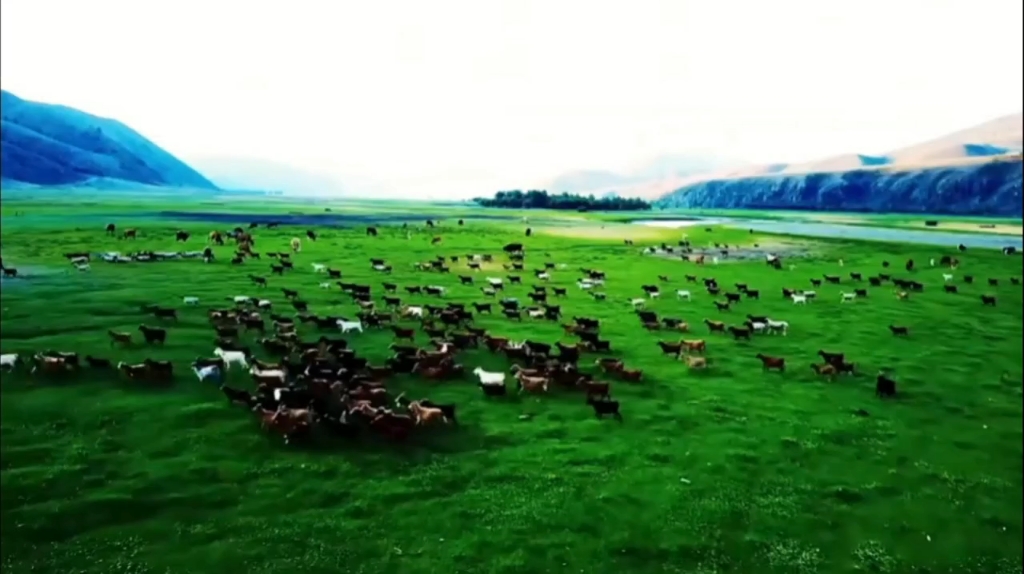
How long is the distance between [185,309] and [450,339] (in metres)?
11.8

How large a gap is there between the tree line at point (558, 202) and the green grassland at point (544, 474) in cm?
13306

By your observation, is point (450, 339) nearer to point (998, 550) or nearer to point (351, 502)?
point (351, 502)

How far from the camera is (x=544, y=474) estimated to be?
15.3 meters

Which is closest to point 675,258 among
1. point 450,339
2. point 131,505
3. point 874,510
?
point 450,339

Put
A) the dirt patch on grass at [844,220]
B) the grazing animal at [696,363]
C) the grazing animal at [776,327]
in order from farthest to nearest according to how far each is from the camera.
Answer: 1. the dirt patch on grass at [844,220]
2. the grazing animal at [776,327]
3. the grazing animal at [696,363]

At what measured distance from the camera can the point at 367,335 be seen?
26828 mm

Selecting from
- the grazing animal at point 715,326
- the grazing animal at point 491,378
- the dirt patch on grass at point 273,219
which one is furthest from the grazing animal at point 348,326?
the dirt patch on grass at point 273,219

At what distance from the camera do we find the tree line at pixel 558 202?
522 feet

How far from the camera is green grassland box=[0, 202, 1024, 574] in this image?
12.4 metres

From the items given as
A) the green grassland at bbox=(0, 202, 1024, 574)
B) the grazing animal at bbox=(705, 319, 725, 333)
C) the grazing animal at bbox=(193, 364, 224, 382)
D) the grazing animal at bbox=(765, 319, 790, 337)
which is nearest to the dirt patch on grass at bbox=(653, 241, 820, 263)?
the grazing animal at bbox=(765, 319, 790, 337)

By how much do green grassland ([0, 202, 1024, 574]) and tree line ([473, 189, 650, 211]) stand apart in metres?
133

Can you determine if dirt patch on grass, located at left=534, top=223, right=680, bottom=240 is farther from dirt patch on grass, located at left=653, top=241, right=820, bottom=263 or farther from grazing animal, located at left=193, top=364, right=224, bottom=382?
grazing animal, located at left=193, top=364, right=224, bottom=382

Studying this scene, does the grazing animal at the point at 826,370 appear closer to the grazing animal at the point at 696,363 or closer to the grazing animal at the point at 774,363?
the grazing animal at the point at 774,363

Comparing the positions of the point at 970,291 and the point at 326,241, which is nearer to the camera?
the point at 970,291
